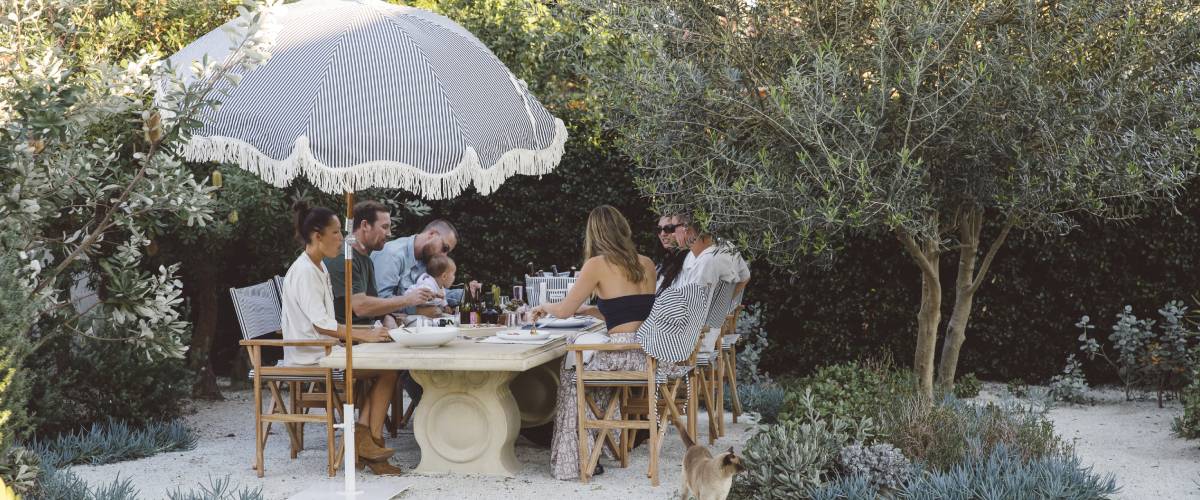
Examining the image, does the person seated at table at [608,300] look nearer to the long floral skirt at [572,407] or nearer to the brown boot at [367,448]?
the long floral skirt at [572,407]

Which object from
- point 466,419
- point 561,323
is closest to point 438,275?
point 561,323

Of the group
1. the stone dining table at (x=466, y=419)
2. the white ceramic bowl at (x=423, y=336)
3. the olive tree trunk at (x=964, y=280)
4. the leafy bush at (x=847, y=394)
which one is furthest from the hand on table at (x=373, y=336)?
the olive tree trunk at (x=964, y=280)

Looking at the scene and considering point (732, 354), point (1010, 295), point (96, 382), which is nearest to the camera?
point (96, 382)

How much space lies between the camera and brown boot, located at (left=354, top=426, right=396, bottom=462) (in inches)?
235

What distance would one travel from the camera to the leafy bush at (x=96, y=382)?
6824mm

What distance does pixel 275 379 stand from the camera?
6180 mm

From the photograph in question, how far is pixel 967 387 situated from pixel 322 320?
4.96 metres

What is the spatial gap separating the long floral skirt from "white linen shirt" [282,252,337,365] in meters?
1.33

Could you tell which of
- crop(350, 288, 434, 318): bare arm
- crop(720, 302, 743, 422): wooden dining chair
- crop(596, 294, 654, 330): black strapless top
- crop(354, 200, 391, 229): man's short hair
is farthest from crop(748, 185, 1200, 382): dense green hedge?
crop(354, 200, 391, 229): man's short hair

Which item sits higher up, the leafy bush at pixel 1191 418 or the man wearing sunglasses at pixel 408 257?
the man wearing sunglasses at pixel 408 257

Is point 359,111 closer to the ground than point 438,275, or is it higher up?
higher up

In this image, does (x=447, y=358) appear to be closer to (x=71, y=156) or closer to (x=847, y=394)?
(x=71, y=156)

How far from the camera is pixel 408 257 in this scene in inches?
323

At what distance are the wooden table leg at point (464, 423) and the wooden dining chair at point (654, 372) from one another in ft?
1.45
